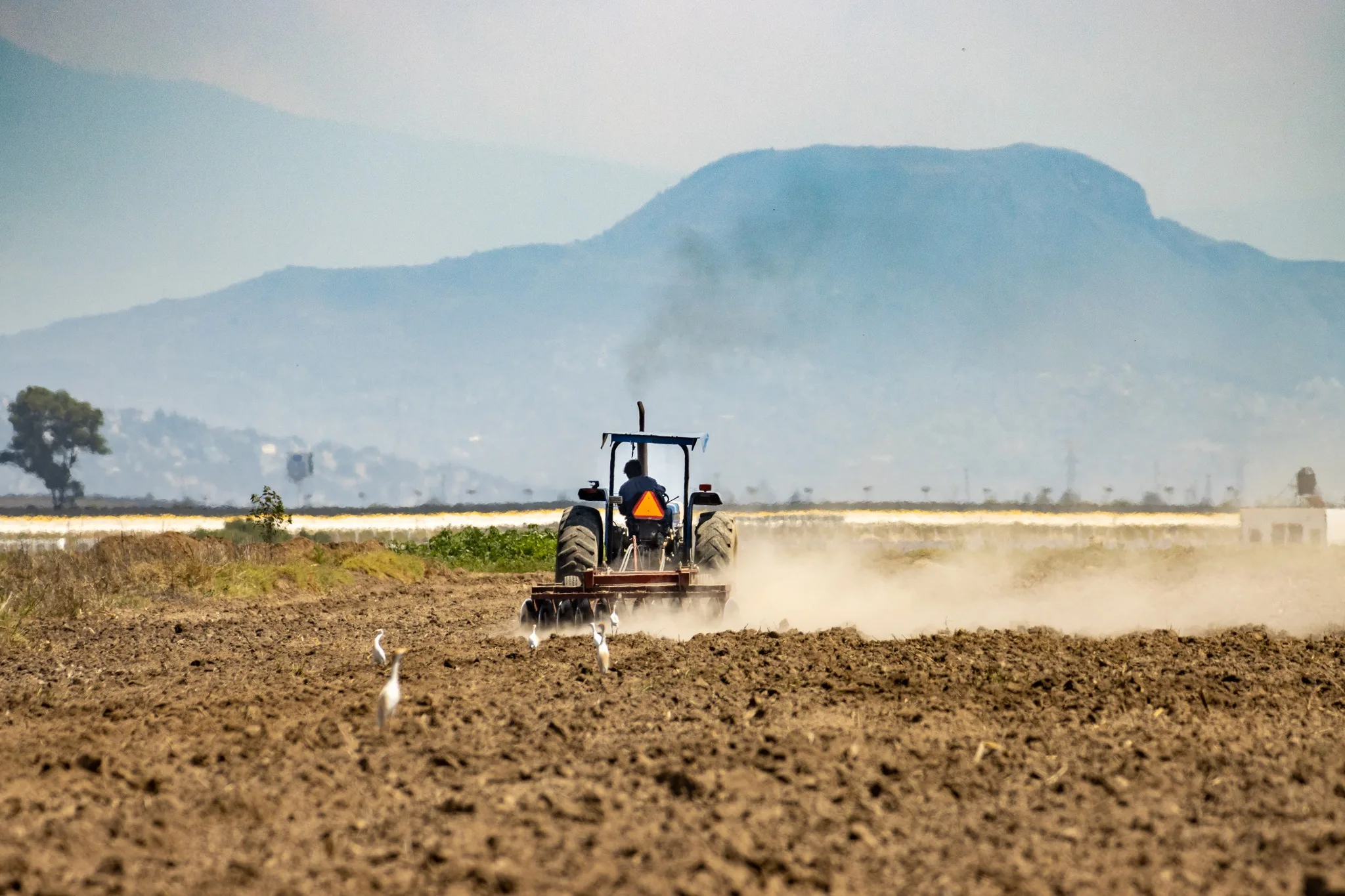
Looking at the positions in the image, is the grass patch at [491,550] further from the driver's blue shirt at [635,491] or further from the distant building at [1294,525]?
the distant building at [1294,525]

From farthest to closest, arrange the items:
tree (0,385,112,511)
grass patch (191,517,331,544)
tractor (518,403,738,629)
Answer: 1. tree (0,385,112,511)
2. grass patch (191,517,331,544)
3. tractor (518,403,738,629)

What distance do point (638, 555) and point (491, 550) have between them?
19.3 m

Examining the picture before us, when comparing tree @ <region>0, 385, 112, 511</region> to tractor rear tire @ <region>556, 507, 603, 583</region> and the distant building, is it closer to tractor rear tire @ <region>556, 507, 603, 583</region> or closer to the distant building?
the distant building

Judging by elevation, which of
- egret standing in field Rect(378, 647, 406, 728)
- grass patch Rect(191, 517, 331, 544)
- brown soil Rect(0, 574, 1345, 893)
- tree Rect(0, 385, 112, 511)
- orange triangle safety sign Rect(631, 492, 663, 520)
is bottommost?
brown soil Rect(0, 574, 1345, 893)

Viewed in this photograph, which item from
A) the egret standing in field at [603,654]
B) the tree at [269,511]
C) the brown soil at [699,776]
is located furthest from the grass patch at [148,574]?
the egret standing in field at [603,654]

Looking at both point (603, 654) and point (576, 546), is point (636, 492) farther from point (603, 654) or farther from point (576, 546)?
point (603, 654)

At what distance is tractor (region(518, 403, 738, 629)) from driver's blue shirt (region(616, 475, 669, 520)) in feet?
0.17

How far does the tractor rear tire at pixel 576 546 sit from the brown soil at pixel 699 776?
2625mm

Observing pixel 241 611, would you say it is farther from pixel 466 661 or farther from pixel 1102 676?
pixel 1102 676

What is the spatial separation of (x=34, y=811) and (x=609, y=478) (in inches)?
420

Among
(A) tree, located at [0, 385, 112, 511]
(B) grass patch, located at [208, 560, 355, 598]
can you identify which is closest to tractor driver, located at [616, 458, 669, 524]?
(B) grass patch, located at [208, 560, 355, 598]

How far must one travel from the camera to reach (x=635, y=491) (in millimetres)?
16828

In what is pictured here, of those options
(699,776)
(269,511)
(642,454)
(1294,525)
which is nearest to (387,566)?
(269,511)

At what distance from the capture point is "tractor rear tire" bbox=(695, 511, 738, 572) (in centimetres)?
1628
